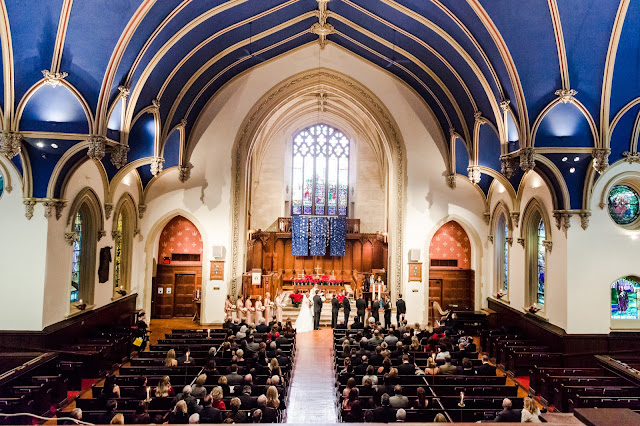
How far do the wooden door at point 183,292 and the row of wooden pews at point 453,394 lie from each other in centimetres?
1247

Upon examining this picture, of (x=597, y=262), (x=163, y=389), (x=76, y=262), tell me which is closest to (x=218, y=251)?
(x=76, y=262)

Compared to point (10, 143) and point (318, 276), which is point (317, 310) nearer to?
point (318, 276)

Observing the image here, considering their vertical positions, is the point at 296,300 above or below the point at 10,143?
below

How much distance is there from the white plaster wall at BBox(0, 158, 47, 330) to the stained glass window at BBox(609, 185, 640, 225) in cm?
1660

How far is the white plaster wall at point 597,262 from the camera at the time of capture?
1454 cm

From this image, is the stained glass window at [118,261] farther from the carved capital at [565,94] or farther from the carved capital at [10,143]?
the carved capital at [565,94]

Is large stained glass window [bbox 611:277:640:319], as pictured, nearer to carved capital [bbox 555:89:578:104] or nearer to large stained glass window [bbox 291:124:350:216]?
carved capital [bbox 555:89:578:104]

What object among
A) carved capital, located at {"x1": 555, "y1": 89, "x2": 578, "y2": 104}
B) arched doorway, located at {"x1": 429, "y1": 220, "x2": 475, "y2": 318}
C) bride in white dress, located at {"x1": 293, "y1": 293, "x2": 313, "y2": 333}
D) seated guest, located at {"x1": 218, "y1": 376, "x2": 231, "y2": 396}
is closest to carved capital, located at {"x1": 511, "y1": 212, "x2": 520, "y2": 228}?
arched doorway, located at {"x1": 429, "y1": 220, "x2": 475, "y2": 318}

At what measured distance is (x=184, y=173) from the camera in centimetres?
2083

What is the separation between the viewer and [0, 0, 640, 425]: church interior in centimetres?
1064

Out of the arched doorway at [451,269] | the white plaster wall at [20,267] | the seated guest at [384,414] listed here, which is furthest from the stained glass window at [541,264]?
the white plaster wall at [20,267]

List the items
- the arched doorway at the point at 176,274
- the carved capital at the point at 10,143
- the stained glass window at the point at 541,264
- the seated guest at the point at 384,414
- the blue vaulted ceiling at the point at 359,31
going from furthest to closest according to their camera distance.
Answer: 1. the arched doorway at the point at 176,274
2. the stained glass window at the point at 541,264
3. the carved capital at the point at 10,143
4. the blue vaulted ceiling at the point at 359,31
5. the seated guest at the point at 384,414

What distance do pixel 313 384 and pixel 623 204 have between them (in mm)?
10746

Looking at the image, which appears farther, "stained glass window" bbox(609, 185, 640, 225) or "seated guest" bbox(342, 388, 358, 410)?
"stained glass window" bbox(609, 185, 640, 225)
